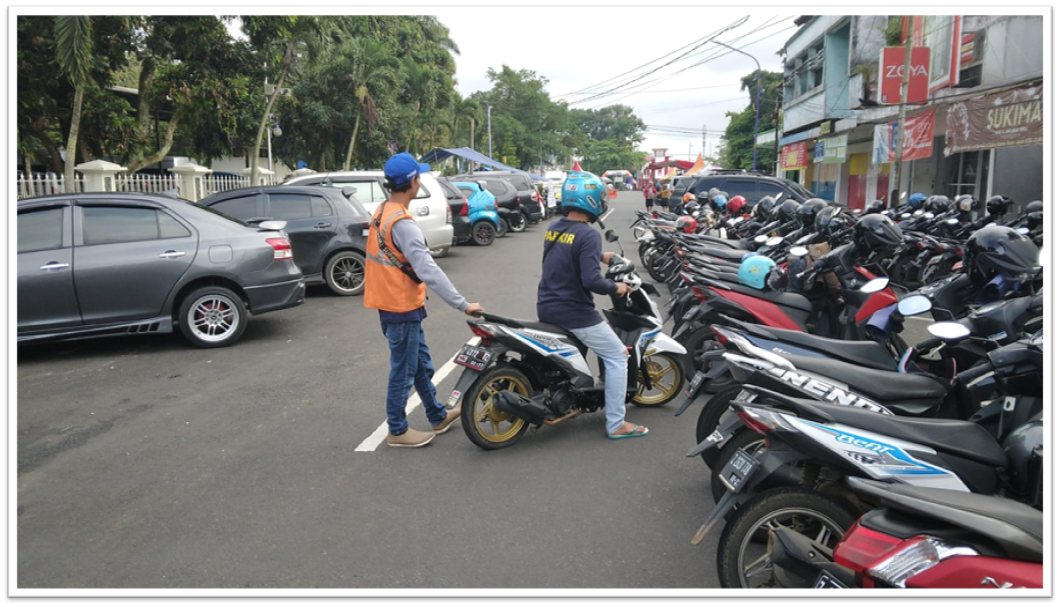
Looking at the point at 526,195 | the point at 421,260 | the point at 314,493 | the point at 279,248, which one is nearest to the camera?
the point at 314,493

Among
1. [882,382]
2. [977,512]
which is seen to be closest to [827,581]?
[977,512]

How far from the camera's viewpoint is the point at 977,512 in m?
2.42

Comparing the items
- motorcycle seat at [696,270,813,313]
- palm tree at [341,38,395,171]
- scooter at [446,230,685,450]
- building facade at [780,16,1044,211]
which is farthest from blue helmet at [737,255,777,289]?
palm tree at [341,38,395,171]

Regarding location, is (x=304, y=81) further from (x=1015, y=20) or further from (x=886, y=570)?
(x=886, y=570)

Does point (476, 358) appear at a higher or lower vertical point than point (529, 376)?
higher

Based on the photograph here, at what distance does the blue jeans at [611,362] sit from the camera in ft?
16.0

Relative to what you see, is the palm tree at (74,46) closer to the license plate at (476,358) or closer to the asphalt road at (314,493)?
the asphalt road at (314,493)

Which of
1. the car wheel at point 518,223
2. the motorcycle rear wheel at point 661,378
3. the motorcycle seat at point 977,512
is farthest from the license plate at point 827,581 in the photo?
the car wheel at point 518,223

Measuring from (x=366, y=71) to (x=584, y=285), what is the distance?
26.2 metres

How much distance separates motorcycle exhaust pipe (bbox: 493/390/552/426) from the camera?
Answer: 184 inches

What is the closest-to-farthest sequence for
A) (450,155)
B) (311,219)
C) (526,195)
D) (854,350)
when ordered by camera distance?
1. (854,350)
2. (311,219)
3. (526,195)
4. (450,155)

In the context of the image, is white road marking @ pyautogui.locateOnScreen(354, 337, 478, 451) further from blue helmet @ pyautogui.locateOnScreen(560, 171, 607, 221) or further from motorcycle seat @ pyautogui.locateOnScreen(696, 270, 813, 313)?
motorcycle seat @ pyautogui.locateOnScreen(696, 270, 813, 313)

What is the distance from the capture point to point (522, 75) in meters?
79.2

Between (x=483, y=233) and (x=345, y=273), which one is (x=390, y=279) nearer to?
(x=345, y=273)
